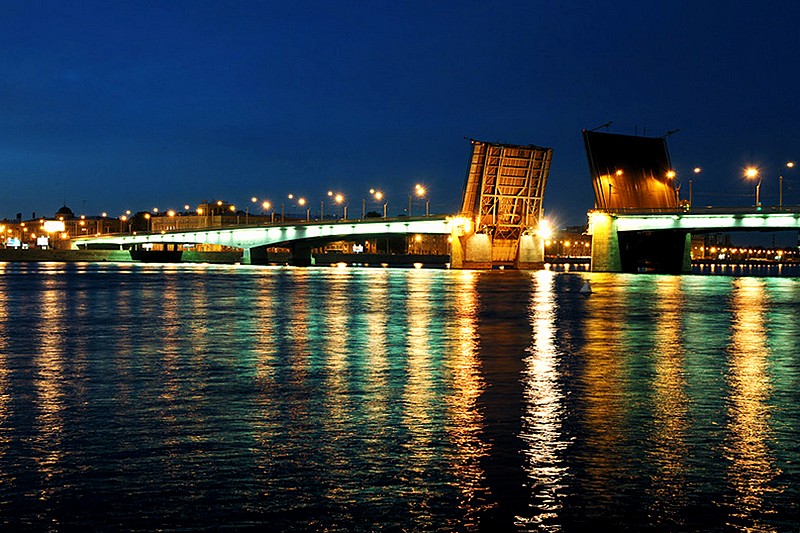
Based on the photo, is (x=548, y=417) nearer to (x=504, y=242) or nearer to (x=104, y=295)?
(x=104, y=295)

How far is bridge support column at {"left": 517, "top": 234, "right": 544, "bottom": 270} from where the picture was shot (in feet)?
359

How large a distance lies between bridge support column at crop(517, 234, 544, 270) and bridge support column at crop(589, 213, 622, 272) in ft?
22.2

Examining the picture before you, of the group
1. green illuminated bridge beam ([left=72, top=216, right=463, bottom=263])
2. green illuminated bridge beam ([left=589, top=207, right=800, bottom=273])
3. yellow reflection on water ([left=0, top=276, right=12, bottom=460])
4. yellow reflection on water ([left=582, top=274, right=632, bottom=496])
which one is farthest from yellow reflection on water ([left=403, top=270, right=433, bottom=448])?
green illuminated bridge beam ([left=72, top=216, right=463, bottom=263])

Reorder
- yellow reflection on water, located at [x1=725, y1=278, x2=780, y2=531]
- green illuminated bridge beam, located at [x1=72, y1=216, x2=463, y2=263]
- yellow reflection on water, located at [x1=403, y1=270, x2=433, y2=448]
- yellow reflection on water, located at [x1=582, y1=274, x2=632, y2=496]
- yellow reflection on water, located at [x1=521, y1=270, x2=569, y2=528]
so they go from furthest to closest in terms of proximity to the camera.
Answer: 1. green illuminated bridge beam, located at [x1=72, y1=216, x2=463, y2=263]
2. yellow reflection on water, located at [x1=403, y1=270, x2=433, y2=448]
3. yellow reflection on water, located at [x1=582, y1=274, x2=632, y2=496]
4. yellow reflection on water, located at [x1=521, y1=270, x2=569, y2=528]
5. yellow reflection on water, located at [x1=725, y1=278, x2=780, y2=531]

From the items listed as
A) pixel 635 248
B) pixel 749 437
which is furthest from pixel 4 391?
pixel 635 248

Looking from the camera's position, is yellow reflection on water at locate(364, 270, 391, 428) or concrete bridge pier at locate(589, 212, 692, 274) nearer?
yellow reflection on water at locate(364, 270, 391, 428)

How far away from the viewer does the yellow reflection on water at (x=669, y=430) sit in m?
6.94

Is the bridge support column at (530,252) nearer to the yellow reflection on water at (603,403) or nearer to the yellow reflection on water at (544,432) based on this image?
the yellow reflection on water at (603,403)

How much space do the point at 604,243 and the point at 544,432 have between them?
96335 millimetres

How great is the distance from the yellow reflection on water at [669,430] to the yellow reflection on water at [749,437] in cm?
40

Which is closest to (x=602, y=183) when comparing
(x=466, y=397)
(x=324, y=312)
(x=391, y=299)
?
(x=391, y=299)

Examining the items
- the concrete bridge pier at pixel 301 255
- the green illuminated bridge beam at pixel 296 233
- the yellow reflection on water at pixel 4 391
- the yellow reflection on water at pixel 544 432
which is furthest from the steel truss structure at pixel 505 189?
the yellow reflection on water at pixel 544 432

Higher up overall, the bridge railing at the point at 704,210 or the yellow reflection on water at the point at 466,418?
the bridge railing at the point at 704,210

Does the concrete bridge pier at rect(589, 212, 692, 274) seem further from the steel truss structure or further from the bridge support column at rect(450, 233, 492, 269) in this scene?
the bridge support column at rect(450, 233, 492, 269)
